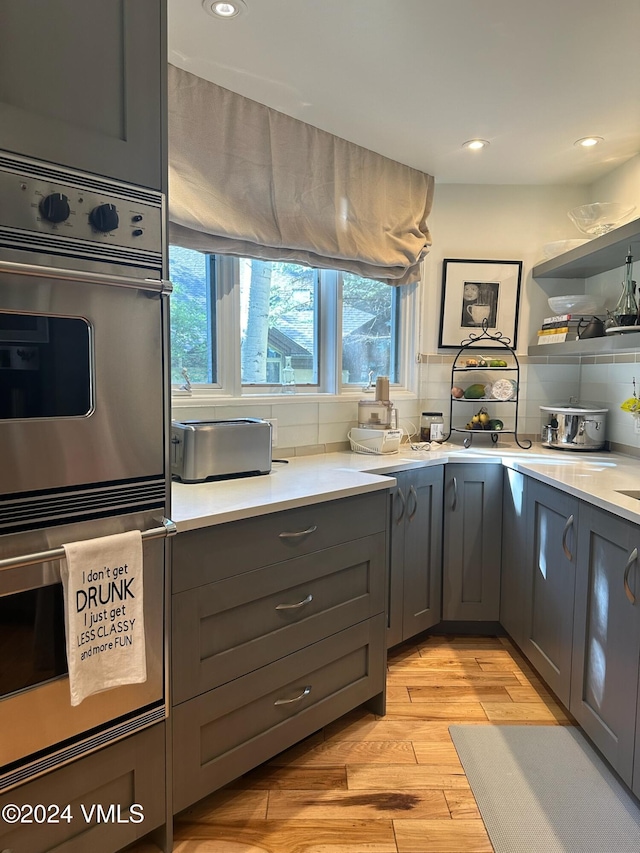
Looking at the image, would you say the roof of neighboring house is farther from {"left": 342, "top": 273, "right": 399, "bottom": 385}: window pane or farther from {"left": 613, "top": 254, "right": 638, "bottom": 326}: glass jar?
{"left": 613, "top": 254, "right": 638, "bottom": 326}: glass jar

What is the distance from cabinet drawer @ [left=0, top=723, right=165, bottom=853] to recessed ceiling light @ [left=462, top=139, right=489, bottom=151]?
2606 mm

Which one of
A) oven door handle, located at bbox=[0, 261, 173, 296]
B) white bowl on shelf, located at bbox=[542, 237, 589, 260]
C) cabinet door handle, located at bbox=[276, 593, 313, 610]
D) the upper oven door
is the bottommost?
cabinet door handle, located at bbox=[276, 593, 313, 610]

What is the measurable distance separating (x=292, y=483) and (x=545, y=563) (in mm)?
1082

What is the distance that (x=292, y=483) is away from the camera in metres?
1.98

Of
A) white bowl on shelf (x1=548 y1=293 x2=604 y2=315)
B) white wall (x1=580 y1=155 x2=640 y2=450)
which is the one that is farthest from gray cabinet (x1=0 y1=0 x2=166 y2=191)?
white bowl on shelf (x1=548 y1=293 x2=604 y2=315)

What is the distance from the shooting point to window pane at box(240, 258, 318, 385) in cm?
253

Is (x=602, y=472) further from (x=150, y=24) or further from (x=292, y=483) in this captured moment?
(x=150, y=24)

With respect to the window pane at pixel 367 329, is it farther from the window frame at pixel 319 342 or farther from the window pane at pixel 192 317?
the window pane at pixel 192 317

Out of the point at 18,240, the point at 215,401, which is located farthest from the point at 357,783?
the point at 18,240

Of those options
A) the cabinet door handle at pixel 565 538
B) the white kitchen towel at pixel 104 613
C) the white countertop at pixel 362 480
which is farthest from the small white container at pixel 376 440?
the white kitchen towel at pixel 104 613

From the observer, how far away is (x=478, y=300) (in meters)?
3.12

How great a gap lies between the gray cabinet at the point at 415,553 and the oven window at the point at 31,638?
144 centimetres

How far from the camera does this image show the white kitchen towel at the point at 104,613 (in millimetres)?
1204

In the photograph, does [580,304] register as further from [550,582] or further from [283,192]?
[283,192]
